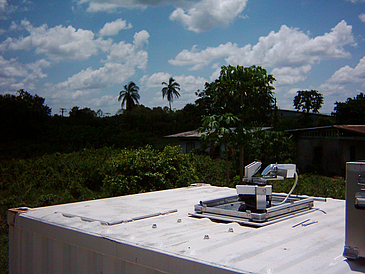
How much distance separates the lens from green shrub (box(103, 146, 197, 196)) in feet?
28.2

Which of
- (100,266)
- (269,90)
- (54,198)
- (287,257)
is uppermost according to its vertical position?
(269,90)

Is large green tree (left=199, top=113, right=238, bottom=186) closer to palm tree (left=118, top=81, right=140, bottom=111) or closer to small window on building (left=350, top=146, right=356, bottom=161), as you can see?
small window on building (left=350, top=146, right=356, bottom=161)

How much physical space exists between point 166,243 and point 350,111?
40.0 metres

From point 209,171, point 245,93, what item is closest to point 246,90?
point 245,93

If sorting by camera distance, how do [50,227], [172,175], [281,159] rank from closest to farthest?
[50,227] → [172,175] → [281,159]

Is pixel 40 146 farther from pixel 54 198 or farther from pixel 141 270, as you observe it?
pixel 141 270

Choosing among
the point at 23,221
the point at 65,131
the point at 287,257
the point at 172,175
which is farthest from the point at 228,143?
the point at 65,131

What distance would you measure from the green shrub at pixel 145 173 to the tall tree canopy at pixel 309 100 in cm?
3453

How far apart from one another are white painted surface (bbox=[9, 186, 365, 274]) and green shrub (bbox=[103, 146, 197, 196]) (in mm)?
4807

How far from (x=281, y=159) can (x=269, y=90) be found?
19.9 feet

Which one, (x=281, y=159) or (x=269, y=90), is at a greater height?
(x=269, y=90)

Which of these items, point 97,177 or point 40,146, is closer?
point 97,177

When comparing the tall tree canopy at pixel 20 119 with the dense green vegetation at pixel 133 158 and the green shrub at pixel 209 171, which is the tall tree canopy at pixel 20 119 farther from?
the green shrub at pixel 209 171

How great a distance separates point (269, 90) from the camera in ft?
41.2
